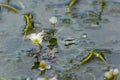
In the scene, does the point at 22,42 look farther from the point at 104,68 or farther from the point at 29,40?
the point at 104,68

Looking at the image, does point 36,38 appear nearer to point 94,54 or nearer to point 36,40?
point 36,40

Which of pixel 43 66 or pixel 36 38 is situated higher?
pixel 36 38

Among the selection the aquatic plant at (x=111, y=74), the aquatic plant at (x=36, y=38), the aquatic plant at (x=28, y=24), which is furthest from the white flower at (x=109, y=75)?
the aquatic plant at (x=28, y=24)

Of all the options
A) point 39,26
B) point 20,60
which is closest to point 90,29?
point 39,26

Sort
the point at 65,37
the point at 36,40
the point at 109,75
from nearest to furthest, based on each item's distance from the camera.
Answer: the point at 109,75, the point at 36,40, the point at 65,37

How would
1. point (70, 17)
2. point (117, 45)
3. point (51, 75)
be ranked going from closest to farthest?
point (51, 75)
point (117, 45)
point (70, 17)

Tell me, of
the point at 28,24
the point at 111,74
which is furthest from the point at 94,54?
the point at 28,24

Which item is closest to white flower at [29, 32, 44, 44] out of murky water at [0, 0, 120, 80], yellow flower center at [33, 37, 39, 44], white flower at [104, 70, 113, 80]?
yellow flower center at [33, 37, 39, 44]

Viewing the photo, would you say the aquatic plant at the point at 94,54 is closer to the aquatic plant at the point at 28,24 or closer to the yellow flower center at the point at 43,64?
the yellow flower center at the point at 43,64
